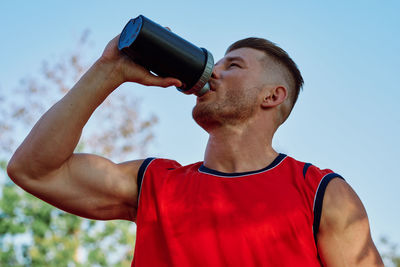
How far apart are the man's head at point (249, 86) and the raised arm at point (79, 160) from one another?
1.23ft

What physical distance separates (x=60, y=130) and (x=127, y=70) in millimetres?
493

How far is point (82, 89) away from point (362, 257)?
1.70 meters

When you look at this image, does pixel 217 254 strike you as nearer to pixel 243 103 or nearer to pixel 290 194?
pixel 290 194

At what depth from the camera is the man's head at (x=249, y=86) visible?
2971 millimetres

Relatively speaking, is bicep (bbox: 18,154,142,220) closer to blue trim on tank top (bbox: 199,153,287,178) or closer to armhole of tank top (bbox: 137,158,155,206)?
armhole of tank top (bbox: 137,158,155,206)

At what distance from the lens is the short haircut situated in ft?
11.3

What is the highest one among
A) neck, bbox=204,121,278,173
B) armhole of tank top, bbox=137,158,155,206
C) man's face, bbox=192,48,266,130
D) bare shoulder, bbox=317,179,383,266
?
man's face, bbox=192,48,266,130

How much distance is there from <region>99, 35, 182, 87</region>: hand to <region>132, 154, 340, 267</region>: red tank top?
52 centimetres

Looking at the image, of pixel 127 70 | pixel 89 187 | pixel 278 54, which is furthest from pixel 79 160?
pixel 278 54

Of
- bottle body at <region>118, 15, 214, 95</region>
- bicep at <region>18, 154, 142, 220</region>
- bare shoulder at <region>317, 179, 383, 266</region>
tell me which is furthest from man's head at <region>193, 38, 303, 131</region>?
bare shoulder at <region>317, 179, 383, 266</region>

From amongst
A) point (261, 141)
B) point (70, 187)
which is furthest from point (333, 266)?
point (70, 187)

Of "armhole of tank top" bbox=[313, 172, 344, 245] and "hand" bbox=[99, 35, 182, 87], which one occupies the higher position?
"hand" bbox=[99, 35, 182, 87]

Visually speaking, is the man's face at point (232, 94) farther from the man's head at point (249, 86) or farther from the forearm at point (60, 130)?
the forearm at point (60, 130)

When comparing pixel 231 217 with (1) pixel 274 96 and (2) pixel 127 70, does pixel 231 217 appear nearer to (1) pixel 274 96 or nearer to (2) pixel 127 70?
(2) pixel 127 70
